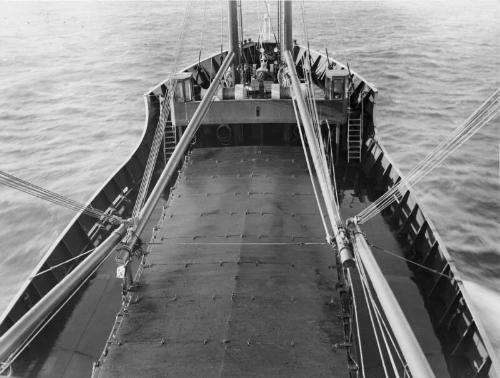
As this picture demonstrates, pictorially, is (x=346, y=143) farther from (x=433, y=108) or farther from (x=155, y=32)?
(x=155, y=32)

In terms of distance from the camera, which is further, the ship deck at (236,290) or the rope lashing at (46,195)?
the ship deck at (236,290)

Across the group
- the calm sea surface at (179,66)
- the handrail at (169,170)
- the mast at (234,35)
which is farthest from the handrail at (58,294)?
the calm sea surface at (179,66)

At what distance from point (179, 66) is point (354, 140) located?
4363 centimetres

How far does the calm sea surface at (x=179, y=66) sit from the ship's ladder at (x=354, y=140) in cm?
723

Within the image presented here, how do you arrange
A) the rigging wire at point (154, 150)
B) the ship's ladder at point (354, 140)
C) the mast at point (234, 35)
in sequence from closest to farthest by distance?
the rigging wire at point (154, 150) < the ship's ladder at point (354, 140) < the mast at point (234, 35)

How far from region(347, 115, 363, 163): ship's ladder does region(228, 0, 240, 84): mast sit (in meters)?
7.69

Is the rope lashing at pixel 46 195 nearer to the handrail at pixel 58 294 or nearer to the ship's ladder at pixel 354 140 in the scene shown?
the handrail at pixel 58 294

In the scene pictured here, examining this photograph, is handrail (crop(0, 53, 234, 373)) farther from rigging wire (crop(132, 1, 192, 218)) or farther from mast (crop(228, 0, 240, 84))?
mast (crop(228, 0, 240, 84))

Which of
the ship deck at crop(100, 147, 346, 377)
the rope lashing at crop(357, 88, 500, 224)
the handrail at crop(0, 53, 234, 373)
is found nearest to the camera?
the handrail at crop(0, 53, 234, 373)

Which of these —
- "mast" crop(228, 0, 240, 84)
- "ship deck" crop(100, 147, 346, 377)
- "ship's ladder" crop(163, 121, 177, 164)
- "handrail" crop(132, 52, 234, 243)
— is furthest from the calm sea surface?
"handrail" crop(132, 52, 234, 243)

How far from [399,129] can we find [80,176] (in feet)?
86.2

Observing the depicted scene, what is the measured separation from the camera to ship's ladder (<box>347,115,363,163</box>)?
872 inches

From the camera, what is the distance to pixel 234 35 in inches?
1001

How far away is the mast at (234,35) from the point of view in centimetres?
2448
